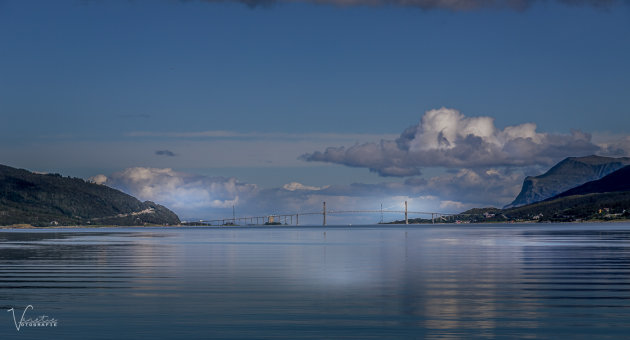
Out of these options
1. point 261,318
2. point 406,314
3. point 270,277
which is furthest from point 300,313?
point 270,277

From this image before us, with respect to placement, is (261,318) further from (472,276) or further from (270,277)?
(472,276)

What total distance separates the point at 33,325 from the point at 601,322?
22.9 m

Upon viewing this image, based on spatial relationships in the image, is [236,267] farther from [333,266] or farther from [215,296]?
[215,296]

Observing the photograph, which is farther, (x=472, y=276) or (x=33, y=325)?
(x=472, y=276)

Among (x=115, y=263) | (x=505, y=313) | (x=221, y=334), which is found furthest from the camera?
(x=115, y=263)

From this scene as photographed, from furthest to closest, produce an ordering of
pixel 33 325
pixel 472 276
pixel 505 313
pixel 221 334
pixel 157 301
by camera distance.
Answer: pixel 472 276 < pixel 157 301 < pixel 505 313 < pixel 33 325 < pixel 221 334

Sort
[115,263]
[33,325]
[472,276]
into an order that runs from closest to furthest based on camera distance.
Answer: [33,325], [472,276], [115,263]

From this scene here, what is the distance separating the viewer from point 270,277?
48.6m

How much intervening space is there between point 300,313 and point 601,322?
12.5m

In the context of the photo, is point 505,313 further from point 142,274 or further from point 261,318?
point 142,274

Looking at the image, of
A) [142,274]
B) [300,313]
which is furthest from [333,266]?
[300,313]

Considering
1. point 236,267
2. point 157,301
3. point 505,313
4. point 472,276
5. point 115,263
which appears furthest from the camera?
point 115,263

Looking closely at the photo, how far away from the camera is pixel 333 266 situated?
59938 millimetres

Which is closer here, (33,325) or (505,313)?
(33,325)
